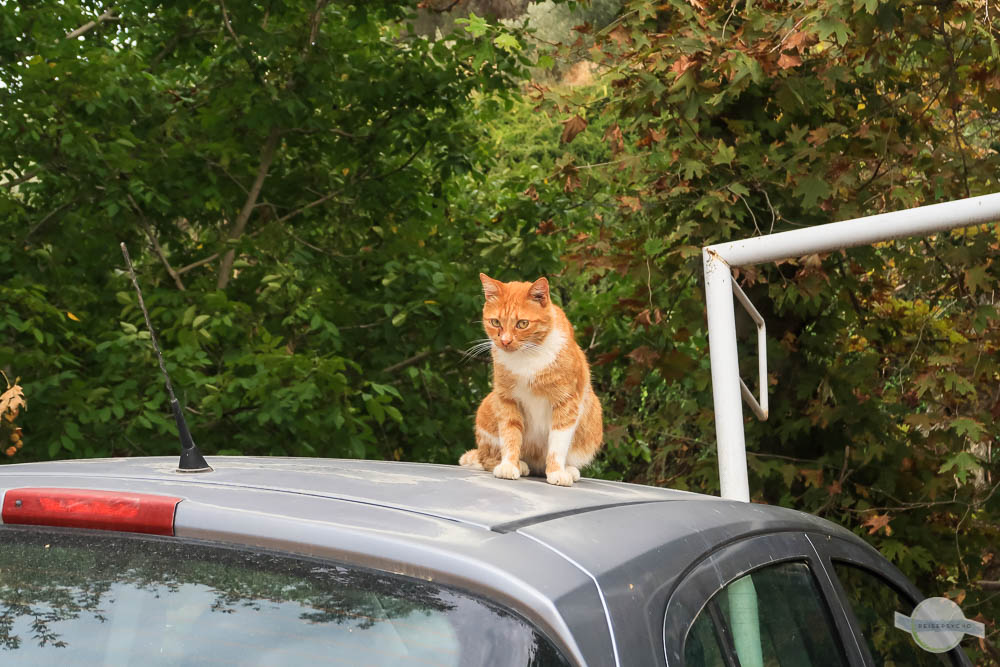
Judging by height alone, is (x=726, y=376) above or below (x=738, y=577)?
above

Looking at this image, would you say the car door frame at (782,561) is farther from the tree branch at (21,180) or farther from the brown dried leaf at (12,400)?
the tree branch at (21,180)

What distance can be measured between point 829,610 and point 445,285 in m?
4.92

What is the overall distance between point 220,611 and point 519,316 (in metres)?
2.25

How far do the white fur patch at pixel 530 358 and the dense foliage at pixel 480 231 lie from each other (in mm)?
1535

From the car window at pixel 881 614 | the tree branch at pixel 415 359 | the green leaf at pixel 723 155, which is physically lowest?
the car window at pixel 881 614

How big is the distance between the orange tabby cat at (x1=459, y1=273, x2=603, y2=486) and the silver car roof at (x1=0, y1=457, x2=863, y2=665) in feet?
4.23

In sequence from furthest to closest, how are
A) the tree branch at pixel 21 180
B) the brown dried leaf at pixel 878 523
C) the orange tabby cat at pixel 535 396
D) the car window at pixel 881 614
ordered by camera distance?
the tree branch at pixel 21 180 → the brown dried leaf at pixel 878 523 → the orange tabby cat at pixel 535 396 → the car window at pixel 881 614

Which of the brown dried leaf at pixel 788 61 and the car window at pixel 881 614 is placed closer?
the car window at pixel 881 614

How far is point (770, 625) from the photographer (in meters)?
1.96

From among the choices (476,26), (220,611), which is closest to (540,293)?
(220,611)

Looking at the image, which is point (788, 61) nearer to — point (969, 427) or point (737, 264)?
point (969, 427)

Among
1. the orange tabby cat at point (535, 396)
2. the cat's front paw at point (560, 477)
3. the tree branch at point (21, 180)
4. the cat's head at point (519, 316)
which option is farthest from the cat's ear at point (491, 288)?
the tree branch at point (21, 180)

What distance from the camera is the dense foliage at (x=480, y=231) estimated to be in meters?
5.22

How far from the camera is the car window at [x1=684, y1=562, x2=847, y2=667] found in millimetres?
1615
